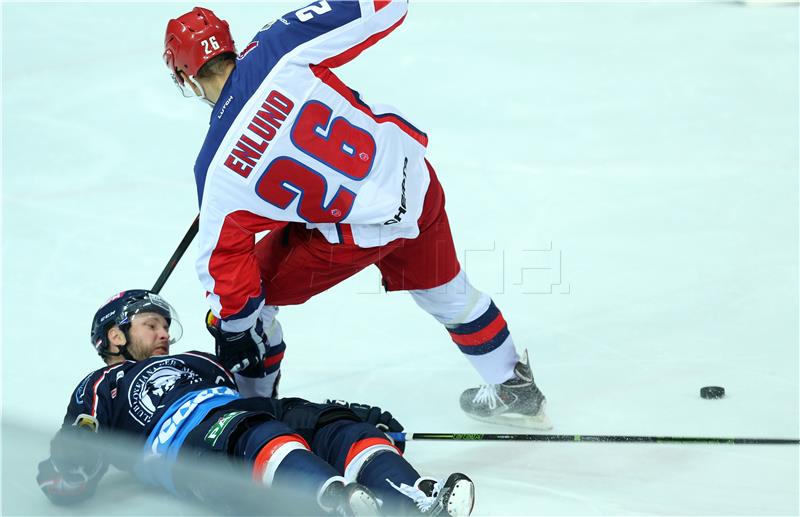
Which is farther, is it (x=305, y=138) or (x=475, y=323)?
(x=475, y=323)

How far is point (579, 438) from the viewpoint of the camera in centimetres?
300

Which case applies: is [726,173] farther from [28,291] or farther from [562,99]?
[28,291]

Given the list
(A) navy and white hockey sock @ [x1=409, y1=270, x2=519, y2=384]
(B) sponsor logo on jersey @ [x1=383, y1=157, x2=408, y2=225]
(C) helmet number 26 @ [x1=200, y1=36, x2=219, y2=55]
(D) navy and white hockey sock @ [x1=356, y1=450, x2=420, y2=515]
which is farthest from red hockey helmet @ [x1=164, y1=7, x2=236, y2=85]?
(D) navy and white hockey sock @ [x1=356, y1=450, x2=420, y2=515]

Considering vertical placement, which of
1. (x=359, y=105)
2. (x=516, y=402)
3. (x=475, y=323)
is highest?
(x=359, y=105)

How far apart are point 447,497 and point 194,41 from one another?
4.13ft

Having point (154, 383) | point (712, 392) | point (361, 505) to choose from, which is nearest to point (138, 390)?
point (154, 383)

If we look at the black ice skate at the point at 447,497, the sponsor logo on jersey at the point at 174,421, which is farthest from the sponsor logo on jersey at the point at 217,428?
the black ice skate at the point at 447,497

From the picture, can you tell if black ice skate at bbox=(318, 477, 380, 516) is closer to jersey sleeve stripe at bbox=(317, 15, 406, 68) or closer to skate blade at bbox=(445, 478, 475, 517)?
skate blade at bbox=(445, 478, 475, 517)

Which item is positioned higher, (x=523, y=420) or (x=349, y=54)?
(x=349, y=54)

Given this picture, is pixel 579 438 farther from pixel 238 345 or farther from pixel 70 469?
pixel 70 469

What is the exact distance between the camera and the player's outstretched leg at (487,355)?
320 centimetres

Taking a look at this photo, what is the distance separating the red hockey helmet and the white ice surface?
3.15 feet

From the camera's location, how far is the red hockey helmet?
2.72 metres

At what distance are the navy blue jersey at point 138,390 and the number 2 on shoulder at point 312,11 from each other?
92cm
